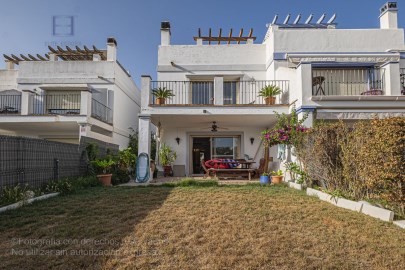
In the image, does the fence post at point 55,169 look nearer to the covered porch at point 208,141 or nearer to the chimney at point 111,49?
the covered porch at point 208,141

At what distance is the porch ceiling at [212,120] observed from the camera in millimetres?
11312

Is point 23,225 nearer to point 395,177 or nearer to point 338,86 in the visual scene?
point 395,177

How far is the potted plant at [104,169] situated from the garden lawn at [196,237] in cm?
386

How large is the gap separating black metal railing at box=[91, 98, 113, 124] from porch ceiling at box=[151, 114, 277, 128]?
3.52 m

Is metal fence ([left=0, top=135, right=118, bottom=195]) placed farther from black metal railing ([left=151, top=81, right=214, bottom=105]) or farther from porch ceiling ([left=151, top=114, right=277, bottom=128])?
black metal railing ([left=151, top=81, right=214, bottom=105])

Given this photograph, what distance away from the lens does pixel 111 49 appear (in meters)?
16.2

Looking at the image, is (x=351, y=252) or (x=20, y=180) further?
(x=20, y=180)

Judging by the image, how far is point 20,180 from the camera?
20.6 ft

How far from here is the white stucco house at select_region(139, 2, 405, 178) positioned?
941 cm

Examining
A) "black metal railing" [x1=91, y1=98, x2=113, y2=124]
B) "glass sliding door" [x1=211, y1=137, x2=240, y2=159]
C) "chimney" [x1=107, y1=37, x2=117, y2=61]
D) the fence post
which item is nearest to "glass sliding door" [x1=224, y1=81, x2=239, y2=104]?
"glass sliding door" [x1=211, y1=137, x2=240, y2=159]

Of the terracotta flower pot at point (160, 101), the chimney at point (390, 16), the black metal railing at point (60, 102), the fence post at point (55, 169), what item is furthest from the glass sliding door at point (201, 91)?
the chimney at point (390, 16)

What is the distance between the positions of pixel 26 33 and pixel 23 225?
27.0 feet

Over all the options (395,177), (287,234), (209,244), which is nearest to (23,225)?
(209,244)

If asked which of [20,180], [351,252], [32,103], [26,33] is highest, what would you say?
[26,33]
